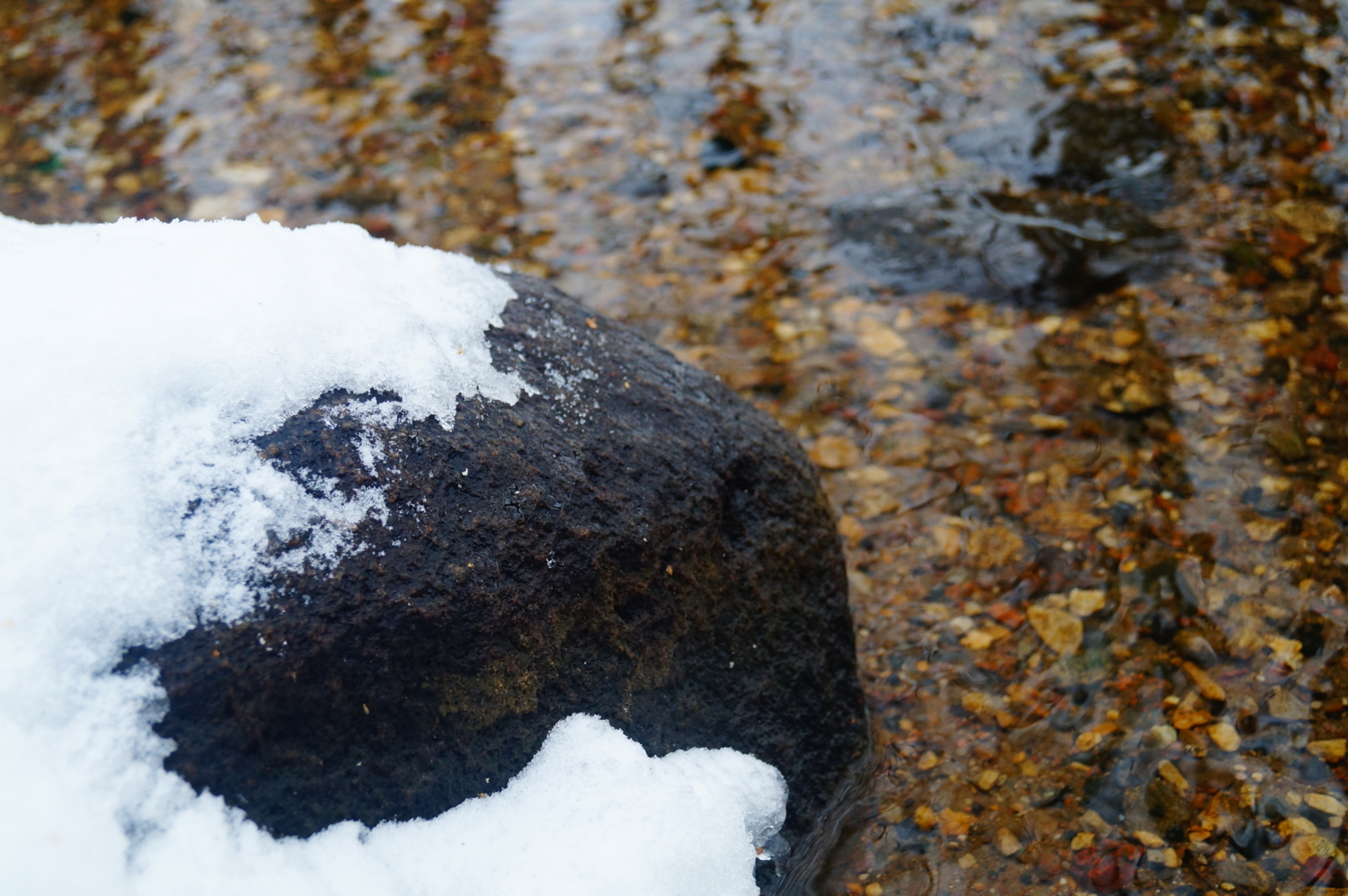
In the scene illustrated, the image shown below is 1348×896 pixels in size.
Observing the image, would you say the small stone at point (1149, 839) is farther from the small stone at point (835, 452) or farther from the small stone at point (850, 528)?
the small stone at point (835, 452)

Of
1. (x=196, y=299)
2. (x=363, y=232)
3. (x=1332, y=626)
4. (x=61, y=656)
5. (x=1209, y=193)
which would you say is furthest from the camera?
(x=1209, y=193)

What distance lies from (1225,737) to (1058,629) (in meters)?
0.46

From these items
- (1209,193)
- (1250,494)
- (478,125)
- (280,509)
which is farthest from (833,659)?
(478,125)

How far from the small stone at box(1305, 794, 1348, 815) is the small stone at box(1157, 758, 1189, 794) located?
9.7 inches

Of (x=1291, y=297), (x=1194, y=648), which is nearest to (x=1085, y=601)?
(x=1194, y=648)

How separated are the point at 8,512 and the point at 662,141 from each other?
11.9 feet

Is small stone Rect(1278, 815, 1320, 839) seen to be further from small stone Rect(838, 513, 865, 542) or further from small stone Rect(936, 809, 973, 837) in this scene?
small stone Rect(838, 513, 865, 542)

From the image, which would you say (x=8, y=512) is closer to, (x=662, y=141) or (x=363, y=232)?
(x=363, y=232)

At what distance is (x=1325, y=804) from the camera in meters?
2.13

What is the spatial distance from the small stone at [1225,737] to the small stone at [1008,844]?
57cm

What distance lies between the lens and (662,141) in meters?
4.55

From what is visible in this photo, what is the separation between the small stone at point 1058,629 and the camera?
2553 millimetres

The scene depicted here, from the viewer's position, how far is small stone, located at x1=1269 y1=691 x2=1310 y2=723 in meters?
2.31

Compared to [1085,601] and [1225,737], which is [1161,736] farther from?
[1085,601]
